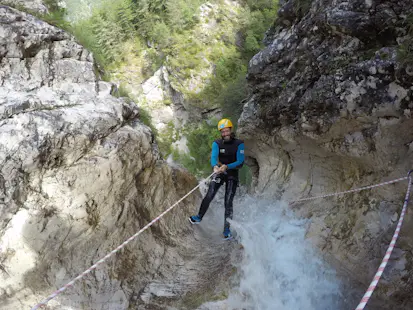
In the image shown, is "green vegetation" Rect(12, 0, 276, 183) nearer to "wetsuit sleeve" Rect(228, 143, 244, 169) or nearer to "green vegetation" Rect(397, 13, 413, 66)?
"wetsuit sleeve" Rect(228, 143, 244, 169)

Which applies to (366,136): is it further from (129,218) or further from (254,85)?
(129,218)

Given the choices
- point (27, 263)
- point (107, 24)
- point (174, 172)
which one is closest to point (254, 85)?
point (174, 172)

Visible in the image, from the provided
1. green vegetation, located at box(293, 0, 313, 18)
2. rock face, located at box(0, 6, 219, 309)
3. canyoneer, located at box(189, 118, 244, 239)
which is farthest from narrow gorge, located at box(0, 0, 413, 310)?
canyoneer, located at box(189, 118, 244, 239)

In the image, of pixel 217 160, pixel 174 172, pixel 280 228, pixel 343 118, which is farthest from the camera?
pixel 174 172

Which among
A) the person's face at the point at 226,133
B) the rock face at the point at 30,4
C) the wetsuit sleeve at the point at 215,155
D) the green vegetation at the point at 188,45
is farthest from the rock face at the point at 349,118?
the green vegetation at the point at 188,45

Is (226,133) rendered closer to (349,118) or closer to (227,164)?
(227,164)

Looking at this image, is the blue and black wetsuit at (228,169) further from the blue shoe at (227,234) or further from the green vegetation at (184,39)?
the green vegetation at (184,39)

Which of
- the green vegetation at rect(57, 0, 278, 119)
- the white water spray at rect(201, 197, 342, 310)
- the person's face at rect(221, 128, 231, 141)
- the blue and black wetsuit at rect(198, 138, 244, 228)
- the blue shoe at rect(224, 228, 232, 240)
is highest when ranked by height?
the green vegetation at rect(57, 0, 278, 119)

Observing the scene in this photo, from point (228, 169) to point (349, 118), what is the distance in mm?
2585

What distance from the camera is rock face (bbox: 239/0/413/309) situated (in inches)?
189

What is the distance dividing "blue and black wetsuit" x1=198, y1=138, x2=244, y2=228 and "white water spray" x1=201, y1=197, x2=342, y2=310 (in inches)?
32.0

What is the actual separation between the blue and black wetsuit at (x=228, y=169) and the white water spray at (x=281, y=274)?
32.0 inches

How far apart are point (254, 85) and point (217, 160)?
3790 mm

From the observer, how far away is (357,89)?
5.43m
